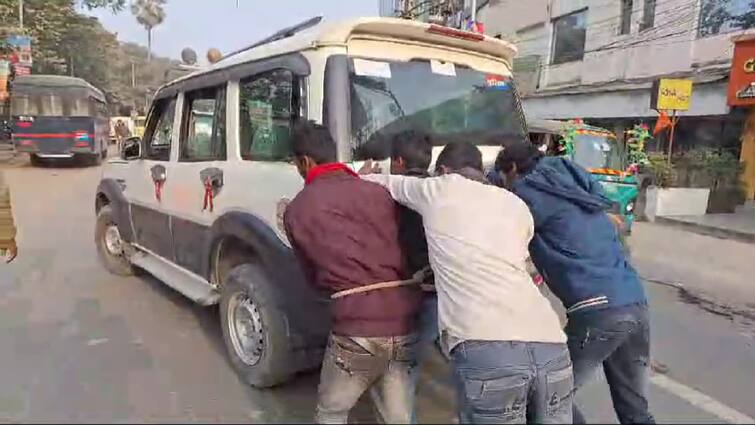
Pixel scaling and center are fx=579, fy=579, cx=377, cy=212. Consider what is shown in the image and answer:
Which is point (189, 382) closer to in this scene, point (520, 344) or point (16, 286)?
point (520, 344)

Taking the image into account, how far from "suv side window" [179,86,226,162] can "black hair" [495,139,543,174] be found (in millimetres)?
1860

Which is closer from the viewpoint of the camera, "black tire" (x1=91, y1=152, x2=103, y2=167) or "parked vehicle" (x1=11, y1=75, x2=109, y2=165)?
"parked vehicle" (x1=11, y1=75, x2=109, y2=165)

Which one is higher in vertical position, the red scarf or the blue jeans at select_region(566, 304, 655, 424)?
the red scarf

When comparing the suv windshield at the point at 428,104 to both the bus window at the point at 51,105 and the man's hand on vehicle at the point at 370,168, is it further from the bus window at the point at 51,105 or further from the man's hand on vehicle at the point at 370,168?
the bus window at the point at 51,105

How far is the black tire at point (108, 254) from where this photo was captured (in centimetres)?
583

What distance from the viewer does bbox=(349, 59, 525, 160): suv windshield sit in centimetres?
304

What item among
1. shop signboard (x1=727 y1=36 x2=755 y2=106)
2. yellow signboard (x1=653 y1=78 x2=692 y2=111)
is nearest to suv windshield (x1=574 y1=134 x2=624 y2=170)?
yellow signboard (x1=653 y1=78 x2=692 y2=111)

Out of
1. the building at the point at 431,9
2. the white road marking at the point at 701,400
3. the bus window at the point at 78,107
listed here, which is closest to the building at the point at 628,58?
the building at the point at 431,9

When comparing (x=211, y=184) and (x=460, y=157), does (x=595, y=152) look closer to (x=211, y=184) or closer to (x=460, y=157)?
(x=211, y=184)

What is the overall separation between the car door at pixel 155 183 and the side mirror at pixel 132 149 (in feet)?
0.42

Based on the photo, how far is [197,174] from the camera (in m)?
3.93

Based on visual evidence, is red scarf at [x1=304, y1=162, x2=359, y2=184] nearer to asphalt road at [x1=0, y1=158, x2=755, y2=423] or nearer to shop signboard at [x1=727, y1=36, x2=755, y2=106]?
asphalt road at [x1=0, y1=158, x2=755, y2=423]

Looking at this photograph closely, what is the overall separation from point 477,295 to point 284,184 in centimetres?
147

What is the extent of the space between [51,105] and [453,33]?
1865 cm
